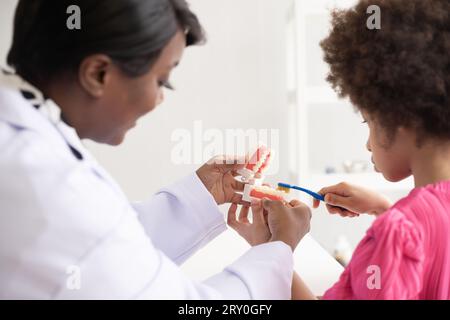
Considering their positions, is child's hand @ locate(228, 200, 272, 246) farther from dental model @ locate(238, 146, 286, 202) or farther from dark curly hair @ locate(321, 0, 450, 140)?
dark curly hair @ locate(321, 0, 450, 140)

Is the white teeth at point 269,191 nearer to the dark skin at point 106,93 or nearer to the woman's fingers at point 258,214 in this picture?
the woman's fingers at point 258,214

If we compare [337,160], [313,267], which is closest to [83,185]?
[313,267]

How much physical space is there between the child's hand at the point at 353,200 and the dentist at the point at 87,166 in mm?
145

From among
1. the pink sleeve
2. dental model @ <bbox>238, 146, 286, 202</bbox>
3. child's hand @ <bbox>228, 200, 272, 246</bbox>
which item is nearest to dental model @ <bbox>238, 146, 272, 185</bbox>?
dental model @ <bbox>238, 146, 286, 202</bbox>

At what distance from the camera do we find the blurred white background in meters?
2.20

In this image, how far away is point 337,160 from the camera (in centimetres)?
232

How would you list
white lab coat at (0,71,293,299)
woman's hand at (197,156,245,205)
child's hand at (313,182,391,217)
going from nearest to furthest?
white lab coat at (0,71,293,299) → child's hand at (313,182,391,217) → woman's hand at (197,156,245,205)

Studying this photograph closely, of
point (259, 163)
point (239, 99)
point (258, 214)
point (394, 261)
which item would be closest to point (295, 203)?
point (258, 214)

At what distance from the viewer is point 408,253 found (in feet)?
2.07

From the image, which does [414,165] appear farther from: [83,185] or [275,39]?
[275,39]

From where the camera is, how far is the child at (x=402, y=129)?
0.64 meters

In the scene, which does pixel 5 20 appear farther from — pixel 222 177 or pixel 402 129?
pixel 402 129

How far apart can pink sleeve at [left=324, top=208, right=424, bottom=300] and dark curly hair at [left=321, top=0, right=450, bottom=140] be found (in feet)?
0.53
